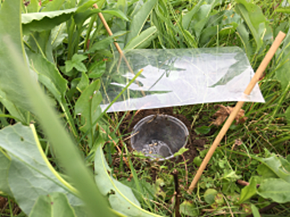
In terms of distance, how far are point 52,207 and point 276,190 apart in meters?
0.50

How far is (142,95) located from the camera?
918 millimetres

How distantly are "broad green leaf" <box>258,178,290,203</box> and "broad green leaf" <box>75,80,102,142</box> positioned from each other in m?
0.47

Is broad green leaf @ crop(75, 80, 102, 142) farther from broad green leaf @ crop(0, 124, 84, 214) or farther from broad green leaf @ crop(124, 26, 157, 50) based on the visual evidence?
broad green leaf @ crop(124, 26, 157, 50)

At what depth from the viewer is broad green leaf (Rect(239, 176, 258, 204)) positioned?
550 mm

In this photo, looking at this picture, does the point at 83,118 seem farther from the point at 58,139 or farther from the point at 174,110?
the point at 58,139

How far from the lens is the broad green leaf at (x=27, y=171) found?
491 millimetres

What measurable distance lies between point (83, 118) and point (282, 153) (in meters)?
0.65

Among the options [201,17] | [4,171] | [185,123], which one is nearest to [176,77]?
[185,123]

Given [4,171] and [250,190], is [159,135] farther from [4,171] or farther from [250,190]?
[4,171]

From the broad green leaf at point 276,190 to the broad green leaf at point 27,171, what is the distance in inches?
17.5

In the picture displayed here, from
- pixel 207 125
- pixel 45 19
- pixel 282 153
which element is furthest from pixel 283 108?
pixel 45 19

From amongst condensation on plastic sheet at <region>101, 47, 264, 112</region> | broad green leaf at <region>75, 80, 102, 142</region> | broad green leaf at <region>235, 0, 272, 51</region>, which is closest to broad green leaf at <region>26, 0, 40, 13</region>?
condensation on plastic sheet at <region>101, 47, 264, 112</region>

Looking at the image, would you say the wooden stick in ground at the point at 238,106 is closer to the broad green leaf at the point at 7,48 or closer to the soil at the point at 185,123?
the soil at the point at 185,123

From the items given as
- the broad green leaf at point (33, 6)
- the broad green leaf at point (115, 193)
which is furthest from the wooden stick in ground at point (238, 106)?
the broad green leaf at point (33, 6)
